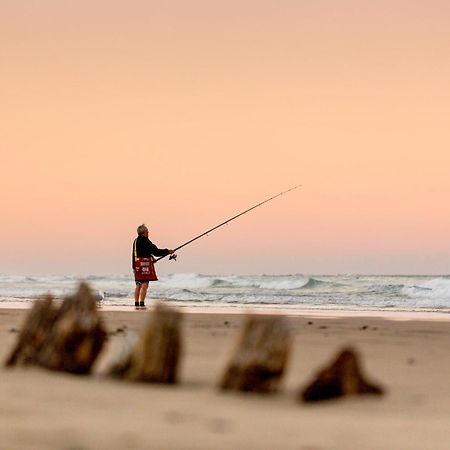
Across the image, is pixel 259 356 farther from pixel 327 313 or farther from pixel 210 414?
pixel 327 313

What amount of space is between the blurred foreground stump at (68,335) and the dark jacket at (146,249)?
11371mm

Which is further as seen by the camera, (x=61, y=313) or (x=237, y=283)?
(x=237, y=283)

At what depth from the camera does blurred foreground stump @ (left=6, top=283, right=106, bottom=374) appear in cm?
562

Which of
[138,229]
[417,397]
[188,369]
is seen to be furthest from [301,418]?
[138,229]

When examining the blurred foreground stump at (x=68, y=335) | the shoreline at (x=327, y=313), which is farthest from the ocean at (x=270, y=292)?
the blurred foreground stump at (x=68, y=335)

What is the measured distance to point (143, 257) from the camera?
56.6 ft

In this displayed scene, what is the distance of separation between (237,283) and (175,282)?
461 cm

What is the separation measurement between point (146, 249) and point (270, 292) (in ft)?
63.1

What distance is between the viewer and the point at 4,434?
388 centimetres

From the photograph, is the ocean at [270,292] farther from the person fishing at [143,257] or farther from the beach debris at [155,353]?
the beach debris at [155,353]

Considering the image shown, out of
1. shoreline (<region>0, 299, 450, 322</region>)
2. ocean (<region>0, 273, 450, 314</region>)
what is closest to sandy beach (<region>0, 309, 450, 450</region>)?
shoreline (<region>0, 299, 450, 322</region>)

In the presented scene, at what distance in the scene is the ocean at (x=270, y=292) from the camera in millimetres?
21547

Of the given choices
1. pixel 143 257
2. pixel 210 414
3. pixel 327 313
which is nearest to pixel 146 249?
pixel 143 257

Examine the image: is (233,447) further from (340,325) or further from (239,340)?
(340,325)
